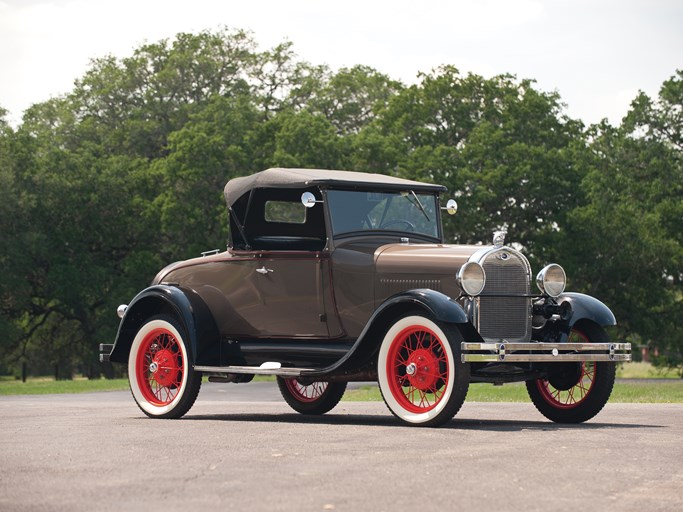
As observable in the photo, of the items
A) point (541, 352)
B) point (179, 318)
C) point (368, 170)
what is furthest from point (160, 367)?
point (368, 170)

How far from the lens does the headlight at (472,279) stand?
463 inches

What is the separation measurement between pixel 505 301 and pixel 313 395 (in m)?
3.57

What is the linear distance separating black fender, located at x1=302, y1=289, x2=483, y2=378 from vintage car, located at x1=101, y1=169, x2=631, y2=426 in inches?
0.5

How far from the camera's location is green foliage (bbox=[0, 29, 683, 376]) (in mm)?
47969

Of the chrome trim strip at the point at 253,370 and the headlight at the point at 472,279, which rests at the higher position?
the headlight at the point at 472,279

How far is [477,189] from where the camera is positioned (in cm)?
4719

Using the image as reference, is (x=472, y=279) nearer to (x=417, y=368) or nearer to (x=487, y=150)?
(x=417, y=368)

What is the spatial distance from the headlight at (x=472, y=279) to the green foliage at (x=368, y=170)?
34.5 m

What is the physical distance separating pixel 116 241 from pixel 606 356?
42.8 meters

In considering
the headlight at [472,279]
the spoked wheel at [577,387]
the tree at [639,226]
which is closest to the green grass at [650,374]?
the tree at [639,226]

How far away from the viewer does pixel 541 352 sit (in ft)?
39.3

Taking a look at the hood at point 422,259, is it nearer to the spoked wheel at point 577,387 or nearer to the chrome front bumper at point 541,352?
the chrome front bumper at point 541,352

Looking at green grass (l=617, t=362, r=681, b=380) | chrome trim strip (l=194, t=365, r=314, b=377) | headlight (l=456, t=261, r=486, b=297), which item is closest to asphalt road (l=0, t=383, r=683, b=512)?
chrome trim strip (l=194, t=365, r=314, b=377)

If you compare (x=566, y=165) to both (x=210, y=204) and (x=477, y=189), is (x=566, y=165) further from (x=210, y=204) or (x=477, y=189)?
(x=210, y=204)
